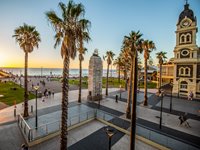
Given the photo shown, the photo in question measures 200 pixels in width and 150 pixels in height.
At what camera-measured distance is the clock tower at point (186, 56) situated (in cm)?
2953

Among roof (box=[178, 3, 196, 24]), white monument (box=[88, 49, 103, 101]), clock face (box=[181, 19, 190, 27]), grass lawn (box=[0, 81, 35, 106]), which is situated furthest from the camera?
clock face (box=[181, 19, 190, 27])

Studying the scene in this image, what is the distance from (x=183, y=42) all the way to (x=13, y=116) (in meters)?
40.5

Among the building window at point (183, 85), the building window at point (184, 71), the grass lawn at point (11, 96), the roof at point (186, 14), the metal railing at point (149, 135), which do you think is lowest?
the metal railing at point (149, 135)

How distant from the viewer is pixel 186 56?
30859mm

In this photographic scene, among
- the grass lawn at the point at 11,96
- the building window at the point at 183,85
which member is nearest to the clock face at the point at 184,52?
the building window at the point at 183,85

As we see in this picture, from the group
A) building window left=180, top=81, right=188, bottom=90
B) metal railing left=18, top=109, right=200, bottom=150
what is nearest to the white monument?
metal railing left=18, top=109, right=200, bottom=150

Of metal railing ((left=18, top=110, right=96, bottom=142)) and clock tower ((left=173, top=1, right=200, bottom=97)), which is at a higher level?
clock tower ((left=173, top=1, right=200, bottom=97))

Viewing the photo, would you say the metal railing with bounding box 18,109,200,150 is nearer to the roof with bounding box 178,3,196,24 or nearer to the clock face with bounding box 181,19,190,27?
the clock face with bounding box 181,19,190,27

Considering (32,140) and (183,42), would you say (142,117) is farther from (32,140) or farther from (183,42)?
(183,42)

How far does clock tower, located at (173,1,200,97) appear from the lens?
2953 cm

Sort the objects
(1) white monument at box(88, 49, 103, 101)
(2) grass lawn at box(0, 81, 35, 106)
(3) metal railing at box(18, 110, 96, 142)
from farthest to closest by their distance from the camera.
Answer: (1) white monument at box(88, 49, 103, 101), (2) grass lawn at box(0, 81, 35, 106), (3) metal railing at box(18, 110, 96, 142)

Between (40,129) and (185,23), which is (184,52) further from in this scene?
(40,129)

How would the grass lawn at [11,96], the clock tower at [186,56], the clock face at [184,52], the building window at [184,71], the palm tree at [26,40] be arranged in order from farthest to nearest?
the building window at [184,71]
the clock face at [184,52]
the clock tower at [186,56]
the grass lawn at [11,96]
the palm tree at [26,40]

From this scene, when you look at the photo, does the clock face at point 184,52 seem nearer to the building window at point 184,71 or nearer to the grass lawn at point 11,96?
the building window at point 184,71
